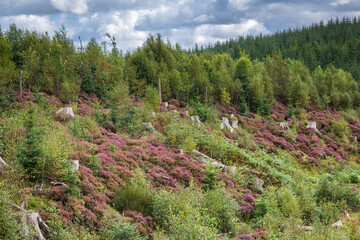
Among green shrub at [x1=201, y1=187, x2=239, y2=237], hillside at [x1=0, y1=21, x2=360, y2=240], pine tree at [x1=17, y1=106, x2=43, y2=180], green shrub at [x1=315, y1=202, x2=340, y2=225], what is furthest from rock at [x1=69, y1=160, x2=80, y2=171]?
green shrub at [x1=315, y1=202, x2=340, y2=225]

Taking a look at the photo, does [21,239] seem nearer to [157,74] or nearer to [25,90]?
[25,90]

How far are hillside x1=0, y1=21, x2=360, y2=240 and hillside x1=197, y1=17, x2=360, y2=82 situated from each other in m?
41.5

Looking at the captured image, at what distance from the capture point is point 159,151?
17.0 meters

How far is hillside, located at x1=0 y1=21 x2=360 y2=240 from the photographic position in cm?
977

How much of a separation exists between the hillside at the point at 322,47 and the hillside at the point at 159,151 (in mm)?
41548

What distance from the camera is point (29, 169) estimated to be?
33.8 feet

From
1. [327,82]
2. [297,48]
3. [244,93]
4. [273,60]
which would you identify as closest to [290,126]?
[244,93]

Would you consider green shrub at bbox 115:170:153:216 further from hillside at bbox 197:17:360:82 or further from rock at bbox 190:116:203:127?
hillside at bbox 197:17:360:82

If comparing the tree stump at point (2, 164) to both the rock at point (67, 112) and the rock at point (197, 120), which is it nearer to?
the rock at point (67, 112)

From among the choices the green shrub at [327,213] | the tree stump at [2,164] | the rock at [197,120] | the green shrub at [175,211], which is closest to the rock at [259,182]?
the green shrub at [327,213]

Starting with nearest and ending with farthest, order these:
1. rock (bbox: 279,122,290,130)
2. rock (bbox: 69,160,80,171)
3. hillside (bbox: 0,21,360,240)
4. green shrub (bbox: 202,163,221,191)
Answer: hillside (bbox: 0,21,360,240), rock (bbox: 69,160,80,171), green shrub (bbox: 202,163,221,191), rock (bbox: 279,122,290,130)

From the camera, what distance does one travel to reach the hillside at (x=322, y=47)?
87688 mm

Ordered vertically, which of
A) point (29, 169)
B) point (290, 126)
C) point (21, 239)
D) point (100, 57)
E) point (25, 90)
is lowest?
point (290, 126)

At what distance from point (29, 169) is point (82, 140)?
485 centimetres
